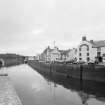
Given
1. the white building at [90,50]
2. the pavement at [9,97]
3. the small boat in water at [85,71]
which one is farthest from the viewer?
the white building at [90,50]

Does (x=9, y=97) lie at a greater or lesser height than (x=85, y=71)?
lesser

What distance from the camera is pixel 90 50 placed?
50.2m

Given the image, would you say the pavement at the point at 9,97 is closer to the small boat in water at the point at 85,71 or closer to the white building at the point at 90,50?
the small boat in water at the point at 85,71

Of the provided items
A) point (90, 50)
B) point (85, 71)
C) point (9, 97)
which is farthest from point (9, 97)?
point (90, 50)

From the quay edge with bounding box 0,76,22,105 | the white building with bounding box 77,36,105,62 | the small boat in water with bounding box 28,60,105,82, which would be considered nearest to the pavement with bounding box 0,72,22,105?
the quay edge with bounding box 0,76,22,105

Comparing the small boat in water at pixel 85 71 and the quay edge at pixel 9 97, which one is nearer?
the quay edge at pixel 9 97

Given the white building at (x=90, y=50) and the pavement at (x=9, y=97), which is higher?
the white building at (x=90, y=50)

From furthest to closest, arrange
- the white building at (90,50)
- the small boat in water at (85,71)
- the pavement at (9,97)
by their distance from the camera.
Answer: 1. the white building at (90,50)
2. the small boat in water at (85,71)
3. the pavement at (9,97)

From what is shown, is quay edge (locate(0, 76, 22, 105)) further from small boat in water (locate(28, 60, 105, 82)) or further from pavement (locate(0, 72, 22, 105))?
small boat in water (locate(28, 60, 105, 82))

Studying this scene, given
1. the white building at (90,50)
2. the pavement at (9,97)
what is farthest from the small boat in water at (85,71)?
the pavement at (9,97)

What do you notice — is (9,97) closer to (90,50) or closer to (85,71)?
(85,71)

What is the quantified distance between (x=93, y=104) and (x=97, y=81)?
1184 cm

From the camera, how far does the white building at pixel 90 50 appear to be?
4666 centimetres

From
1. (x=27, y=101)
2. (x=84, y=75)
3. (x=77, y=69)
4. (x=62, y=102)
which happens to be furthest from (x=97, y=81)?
(x=27, y=101)
